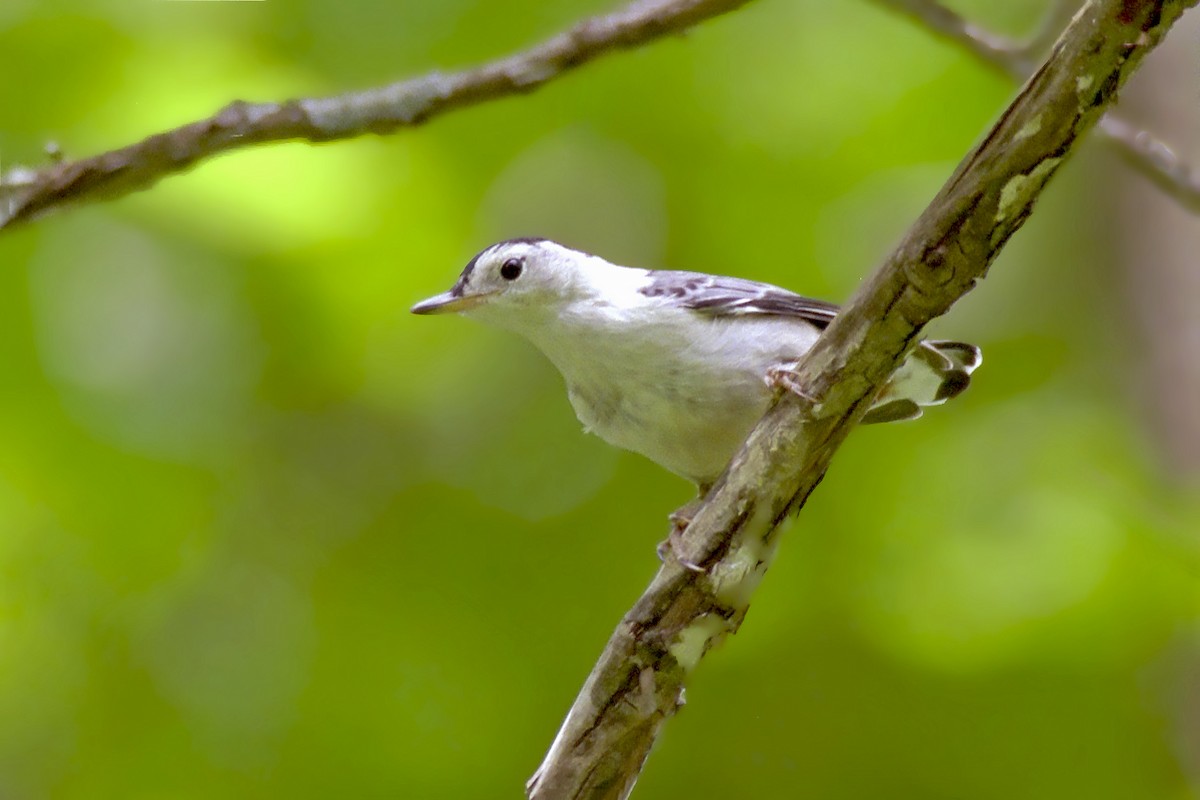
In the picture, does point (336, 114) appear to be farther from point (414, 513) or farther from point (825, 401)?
point (414, 513)

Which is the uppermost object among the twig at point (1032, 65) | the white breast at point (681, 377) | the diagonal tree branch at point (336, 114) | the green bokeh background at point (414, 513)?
the twig at point (1032, 65)

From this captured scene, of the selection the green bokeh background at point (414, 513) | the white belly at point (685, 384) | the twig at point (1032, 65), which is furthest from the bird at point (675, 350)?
the twig at point (1032, 65)

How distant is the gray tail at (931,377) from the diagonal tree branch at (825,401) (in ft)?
3.12

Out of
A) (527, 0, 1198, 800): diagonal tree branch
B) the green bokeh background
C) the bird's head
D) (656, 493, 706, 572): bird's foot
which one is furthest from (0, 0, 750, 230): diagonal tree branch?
the green bokeh background

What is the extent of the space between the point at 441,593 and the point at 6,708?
4.69 ft

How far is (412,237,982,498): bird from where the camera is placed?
3.32 m

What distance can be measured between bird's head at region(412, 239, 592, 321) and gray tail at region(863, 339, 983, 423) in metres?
0.98

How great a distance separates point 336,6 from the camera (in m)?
4.34

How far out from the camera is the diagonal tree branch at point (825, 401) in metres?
2.05

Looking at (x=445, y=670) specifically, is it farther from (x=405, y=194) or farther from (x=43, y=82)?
(x=43, y=82)

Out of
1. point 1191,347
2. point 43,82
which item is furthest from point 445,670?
point 1191,347

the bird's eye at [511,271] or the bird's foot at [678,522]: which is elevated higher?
the bird's eye at [511,271]

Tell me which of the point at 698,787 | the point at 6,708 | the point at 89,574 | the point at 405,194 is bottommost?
the point at 6,708

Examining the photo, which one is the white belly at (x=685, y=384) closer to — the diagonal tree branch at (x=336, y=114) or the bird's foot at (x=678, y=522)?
the bird's foot at (x=678, y=522)
